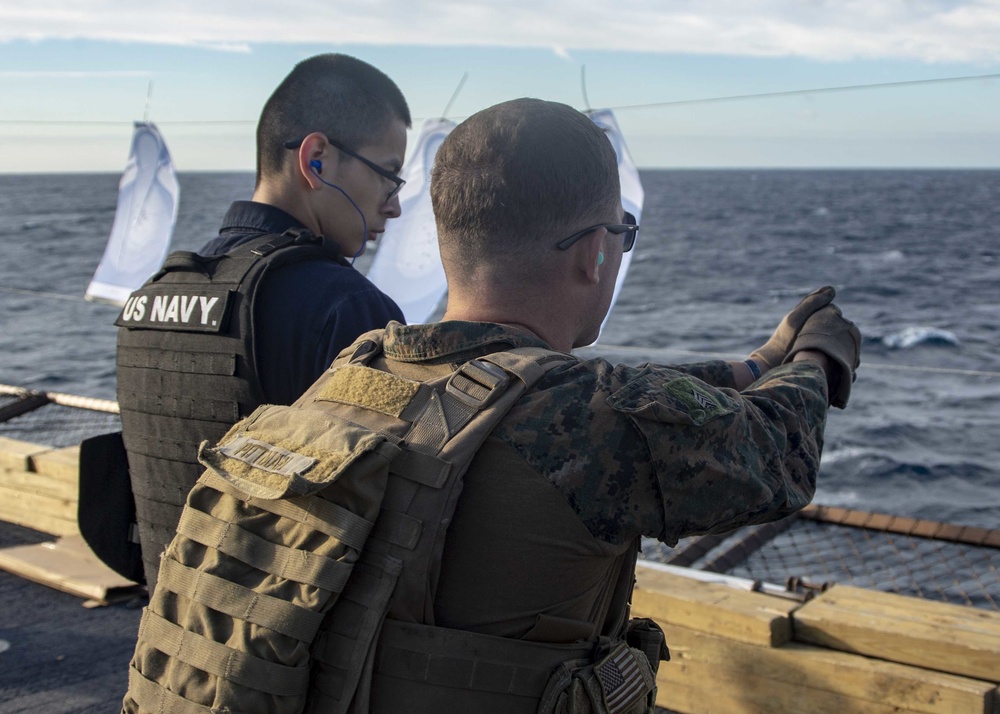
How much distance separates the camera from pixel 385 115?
2414 millimetres

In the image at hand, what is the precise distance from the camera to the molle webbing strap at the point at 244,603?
1.31 m

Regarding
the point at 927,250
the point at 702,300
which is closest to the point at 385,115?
the point at 702,300

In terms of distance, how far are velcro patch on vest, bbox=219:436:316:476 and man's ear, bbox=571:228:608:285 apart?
0.51 m

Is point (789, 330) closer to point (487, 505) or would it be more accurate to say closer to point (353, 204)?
point (487, 505)

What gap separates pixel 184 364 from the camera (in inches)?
83.7

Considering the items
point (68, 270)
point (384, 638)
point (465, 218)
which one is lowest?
point (68, 270)

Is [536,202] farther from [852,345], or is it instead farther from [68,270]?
[68,270]

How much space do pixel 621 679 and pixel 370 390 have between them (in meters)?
0.57

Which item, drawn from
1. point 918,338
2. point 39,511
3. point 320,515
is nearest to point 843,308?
point 918,338

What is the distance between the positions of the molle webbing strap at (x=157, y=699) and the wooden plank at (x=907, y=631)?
6.70 ft

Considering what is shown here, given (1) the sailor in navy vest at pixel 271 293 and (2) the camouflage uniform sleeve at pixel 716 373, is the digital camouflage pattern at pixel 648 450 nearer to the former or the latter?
(2) the camouflage uniform sleeve at pixel 716 373

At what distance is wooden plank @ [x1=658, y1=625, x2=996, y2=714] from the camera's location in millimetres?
2553

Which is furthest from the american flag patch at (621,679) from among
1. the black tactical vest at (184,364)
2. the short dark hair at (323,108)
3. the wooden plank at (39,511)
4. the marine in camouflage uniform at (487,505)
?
the wooden plank at (39,511)

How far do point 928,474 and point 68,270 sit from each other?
36.0m
